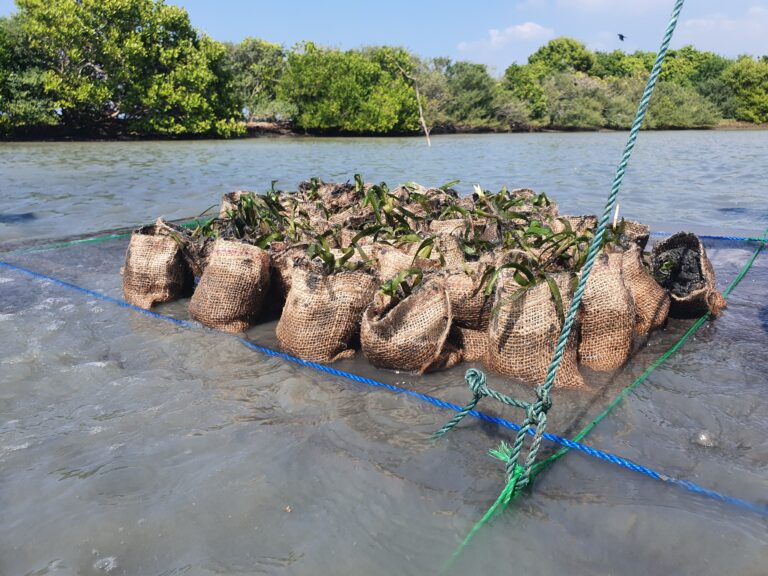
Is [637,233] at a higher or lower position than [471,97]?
lower

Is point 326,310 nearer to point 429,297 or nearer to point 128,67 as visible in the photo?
point 429,297

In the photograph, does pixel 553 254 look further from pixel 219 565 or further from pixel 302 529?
pixel 219 565

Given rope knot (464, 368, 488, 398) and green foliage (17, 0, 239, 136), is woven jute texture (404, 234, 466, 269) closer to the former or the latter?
rope knot (464, 368, 488, 398)

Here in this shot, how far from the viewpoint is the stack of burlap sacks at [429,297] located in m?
3.15

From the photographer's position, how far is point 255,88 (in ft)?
141

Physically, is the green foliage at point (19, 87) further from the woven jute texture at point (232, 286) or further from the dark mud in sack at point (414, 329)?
the dark mud in sack at point (414, 329)

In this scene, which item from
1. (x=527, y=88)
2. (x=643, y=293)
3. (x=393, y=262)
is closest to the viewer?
(x=643, y=293)

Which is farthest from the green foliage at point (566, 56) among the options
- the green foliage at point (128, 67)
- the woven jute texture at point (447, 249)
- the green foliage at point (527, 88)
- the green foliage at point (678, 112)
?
the woven jute texture at point (447, 249)

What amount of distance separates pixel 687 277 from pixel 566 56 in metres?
81.3

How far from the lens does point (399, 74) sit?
45.1m

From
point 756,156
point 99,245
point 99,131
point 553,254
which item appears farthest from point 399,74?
point 553,254

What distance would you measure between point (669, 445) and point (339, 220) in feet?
11.2

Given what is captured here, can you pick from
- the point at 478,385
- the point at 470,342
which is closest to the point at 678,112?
the point at 470,342

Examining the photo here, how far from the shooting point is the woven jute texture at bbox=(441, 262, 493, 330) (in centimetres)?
343
